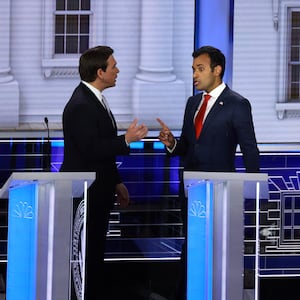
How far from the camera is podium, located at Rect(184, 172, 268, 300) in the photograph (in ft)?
16.4

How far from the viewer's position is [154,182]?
22.5 feet

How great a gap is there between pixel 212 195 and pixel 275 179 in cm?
194

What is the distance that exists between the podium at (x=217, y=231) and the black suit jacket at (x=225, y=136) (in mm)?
978

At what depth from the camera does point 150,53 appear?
271 inches

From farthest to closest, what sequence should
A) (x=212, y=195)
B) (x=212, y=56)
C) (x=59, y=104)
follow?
(x=59, y=104)
(x=212, y=56)
(x=212, y=195)

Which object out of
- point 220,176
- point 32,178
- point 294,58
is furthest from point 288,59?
point 32,178

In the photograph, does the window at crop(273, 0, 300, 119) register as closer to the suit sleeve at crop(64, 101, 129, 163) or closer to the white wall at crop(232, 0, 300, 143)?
the white wall at crop(232, 0, 300, 143)

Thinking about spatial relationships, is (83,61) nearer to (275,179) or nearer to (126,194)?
(126,194)

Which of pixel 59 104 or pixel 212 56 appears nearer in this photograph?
pixel 212 56

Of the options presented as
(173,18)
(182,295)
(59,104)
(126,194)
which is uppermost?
(173,18)

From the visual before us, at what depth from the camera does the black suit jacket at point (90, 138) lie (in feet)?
19.7

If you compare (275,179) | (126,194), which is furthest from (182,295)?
(275,179)

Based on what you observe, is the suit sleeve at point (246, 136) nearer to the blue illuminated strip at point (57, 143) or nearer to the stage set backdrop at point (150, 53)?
the stage set backdrop at point (150, 53)

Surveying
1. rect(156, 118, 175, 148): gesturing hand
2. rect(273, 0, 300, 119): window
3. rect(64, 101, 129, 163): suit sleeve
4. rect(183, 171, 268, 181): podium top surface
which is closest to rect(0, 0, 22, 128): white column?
rect(64, 101, 129, 163): suit sleeve
